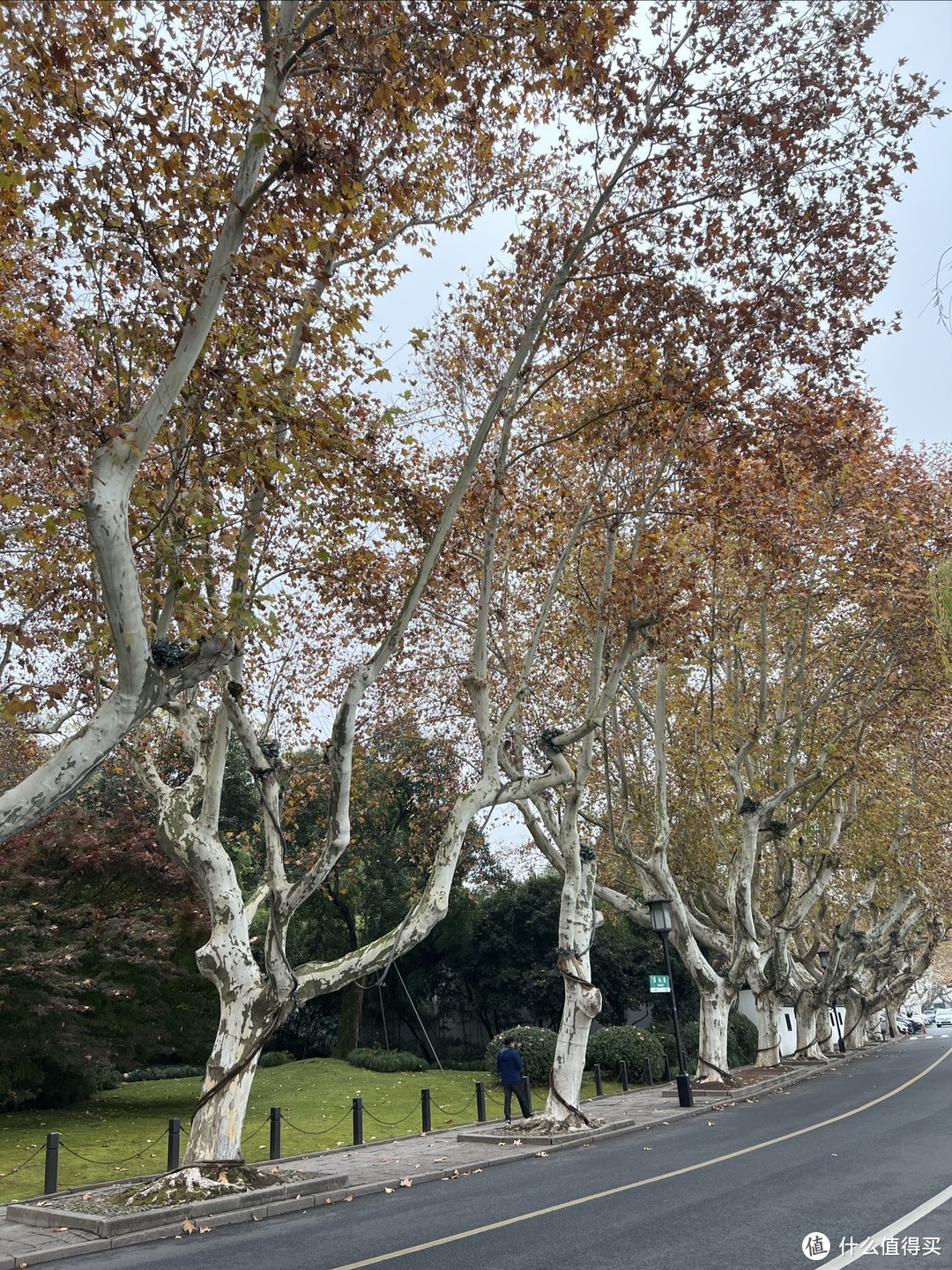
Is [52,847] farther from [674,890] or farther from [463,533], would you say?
[674,890]

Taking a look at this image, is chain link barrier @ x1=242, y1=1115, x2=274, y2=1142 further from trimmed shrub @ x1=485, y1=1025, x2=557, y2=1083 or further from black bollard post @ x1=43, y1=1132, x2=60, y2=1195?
trimmed shrub @ x1=485, y1=1025, x2=557, y2=1083

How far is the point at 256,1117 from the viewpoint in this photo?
18.3 meters

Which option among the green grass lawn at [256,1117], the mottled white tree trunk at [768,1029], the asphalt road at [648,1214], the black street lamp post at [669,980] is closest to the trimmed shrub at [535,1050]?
the green grass lawn at [256,1117]

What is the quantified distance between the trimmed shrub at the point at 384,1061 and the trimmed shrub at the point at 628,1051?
5229 millimetres

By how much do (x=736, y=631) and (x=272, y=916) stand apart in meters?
13.8

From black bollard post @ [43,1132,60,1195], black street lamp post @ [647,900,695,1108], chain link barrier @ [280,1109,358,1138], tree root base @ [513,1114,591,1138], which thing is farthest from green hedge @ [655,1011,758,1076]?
black bollard post @ [43,1132,60,1195]

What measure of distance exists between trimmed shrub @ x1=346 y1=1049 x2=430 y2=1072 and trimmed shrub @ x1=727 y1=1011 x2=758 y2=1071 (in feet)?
31.3

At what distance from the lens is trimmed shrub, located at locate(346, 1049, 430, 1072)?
87.4 ft

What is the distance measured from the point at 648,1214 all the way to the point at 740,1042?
24.2 m

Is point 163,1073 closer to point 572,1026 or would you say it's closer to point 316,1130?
point 316,1130

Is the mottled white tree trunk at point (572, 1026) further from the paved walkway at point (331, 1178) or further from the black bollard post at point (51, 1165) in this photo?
the black bollard post at point (51, 1165)

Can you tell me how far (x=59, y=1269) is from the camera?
7805 mm

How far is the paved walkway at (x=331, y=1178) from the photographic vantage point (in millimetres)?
8727

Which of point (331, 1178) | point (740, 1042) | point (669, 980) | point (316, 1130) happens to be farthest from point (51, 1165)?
point (740, 1042)
